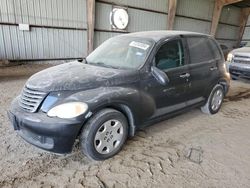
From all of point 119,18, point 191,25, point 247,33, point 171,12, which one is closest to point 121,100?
point 119,18

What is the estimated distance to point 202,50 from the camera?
12.5ft

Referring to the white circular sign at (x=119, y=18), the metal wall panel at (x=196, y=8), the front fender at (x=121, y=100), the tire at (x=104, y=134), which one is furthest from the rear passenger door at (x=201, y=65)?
the metal wall panel at (x=196, y=8)

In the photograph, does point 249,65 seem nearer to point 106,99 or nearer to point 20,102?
point 106,99

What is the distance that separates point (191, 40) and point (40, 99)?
8.33ft

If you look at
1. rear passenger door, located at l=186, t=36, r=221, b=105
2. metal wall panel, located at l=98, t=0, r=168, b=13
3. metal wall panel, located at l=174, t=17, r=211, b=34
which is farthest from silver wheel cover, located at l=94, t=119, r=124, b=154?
metal wall panel, located at l=174, t=17, r=211, b=34

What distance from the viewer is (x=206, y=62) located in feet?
12.5

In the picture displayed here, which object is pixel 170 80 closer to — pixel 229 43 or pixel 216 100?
pixel 216 100

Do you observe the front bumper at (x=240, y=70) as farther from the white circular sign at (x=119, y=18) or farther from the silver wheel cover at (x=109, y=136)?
the silver wheel cover at (x=109, y=136)

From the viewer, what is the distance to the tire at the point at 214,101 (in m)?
4.16

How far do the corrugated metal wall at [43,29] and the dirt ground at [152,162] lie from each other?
5.03 metres

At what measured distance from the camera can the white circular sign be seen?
32.3 feet

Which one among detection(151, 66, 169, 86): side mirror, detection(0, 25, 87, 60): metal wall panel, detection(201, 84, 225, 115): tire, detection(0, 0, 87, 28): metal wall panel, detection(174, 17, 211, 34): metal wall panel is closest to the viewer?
detection(151, 66, 169, 86): side mirror

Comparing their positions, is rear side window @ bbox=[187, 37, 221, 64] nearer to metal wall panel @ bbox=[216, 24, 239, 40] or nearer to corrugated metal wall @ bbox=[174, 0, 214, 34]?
corrugated metal wall @ bbox=[174, 0, 214, 34]

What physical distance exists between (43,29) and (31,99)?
6778mm
